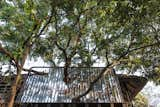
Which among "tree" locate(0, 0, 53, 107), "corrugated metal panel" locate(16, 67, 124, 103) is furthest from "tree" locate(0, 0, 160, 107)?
"corrugated metal panel" locate(16, 67, 124, 103)

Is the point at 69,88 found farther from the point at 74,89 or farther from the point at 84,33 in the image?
the point at 84,33

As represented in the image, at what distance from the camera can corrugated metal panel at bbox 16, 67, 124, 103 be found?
11.3 metres

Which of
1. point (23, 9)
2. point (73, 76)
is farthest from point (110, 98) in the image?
point (23, 9)

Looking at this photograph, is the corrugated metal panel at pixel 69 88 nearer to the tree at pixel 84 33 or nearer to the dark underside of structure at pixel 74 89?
the dark underside of structure at pixel 74 89

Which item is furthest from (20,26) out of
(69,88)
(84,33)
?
(69,88)

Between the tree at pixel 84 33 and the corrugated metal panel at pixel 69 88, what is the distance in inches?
17.7

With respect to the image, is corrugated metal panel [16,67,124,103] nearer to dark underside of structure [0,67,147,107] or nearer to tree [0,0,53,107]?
dark underside of structure [0,67,147,107]

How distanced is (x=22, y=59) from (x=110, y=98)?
3.96 meters

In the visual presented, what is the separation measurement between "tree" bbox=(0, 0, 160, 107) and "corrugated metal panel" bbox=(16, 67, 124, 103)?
0.45 meters

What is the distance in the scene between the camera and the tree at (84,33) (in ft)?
34.5

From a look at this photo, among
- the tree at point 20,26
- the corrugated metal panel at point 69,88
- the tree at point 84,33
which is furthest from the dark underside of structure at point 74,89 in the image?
the tree at point 20,26

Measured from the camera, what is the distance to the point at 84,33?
1279cm

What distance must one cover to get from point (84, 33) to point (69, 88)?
2672 millimetres

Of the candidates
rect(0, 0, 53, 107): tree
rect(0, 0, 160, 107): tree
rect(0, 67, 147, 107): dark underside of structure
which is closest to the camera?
rect(0, 0, 160, 107): tree
